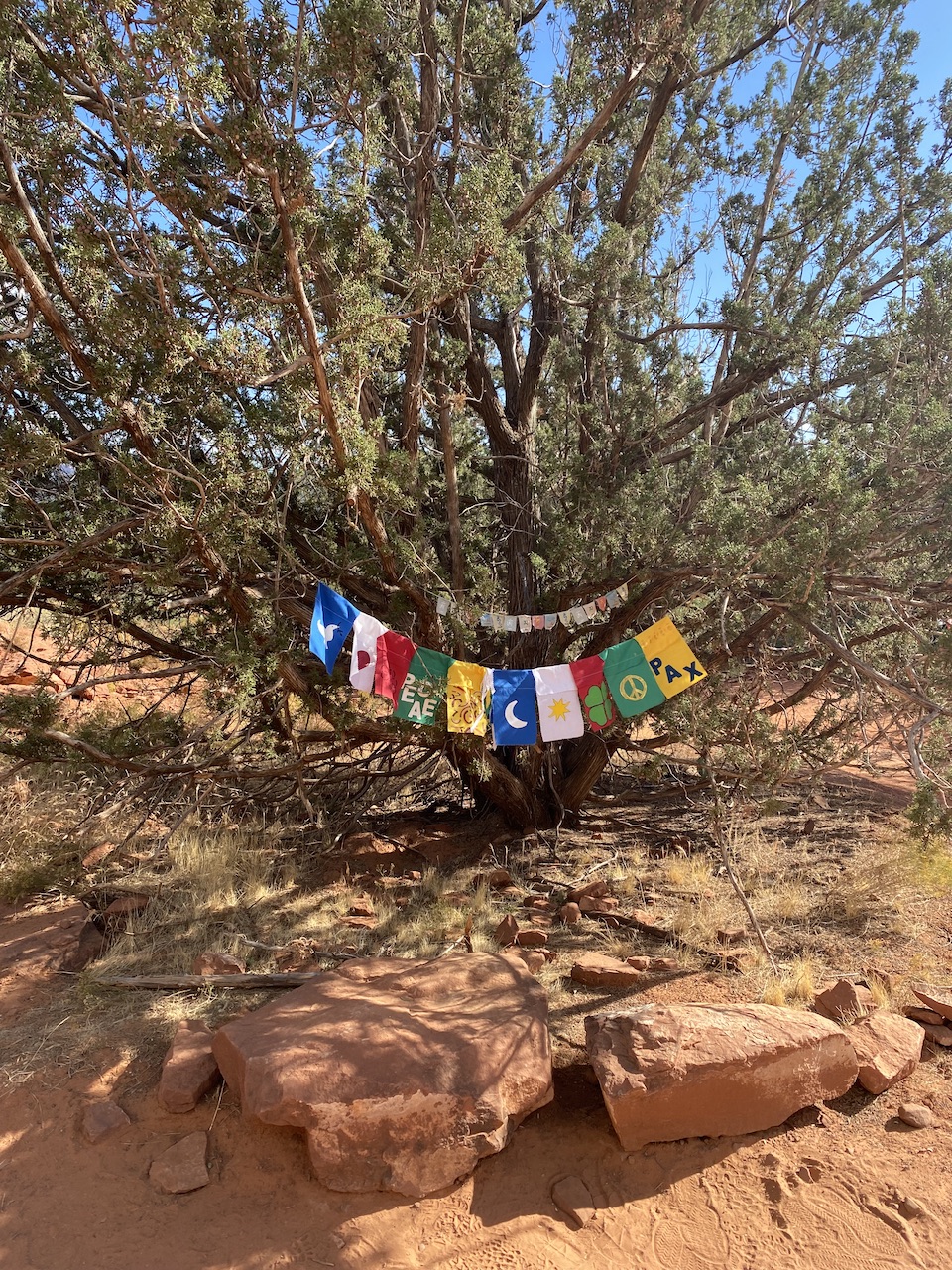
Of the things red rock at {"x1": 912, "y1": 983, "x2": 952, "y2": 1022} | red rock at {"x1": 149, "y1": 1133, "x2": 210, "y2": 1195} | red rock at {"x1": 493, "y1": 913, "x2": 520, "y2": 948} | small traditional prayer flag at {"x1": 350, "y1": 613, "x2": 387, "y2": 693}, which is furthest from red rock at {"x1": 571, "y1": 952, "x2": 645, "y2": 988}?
red rock at {"x1": 149, "y1": 1133, "x2": 210, "y2": 1195}

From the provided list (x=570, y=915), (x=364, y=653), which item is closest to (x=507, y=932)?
(x=570, y=915)

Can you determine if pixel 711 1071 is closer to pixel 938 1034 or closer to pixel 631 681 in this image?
pixel 938 1034

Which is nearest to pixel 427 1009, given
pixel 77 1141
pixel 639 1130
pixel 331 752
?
pixel 639 1130

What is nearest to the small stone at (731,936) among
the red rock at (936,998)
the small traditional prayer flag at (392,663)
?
the red rock at (936,998)

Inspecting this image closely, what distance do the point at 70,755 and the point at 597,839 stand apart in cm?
417

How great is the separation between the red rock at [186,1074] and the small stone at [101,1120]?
167 mm

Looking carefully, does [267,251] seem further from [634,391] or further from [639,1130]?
[639,1130]

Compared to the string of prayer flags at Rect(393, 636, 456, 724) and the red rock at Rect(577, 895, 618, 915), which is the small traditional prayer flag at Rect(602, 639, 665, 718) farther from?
the red rock at Rect(577, 895, 618, 915)

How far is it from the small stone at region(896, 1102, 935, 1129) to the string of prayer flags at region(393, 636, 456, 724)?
3023mm

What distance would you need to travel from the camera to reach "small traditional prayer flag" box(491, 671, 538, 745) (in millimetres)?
5152

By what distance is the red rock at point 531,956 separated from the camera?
15.6 ft

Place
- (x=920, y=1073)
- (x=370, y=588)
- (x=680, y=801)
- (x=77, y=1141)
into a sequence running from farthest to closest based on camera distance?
(x=680, y=801) < (x=370, y=588) < (x=920, y=1073) < (x=77, y=1141)

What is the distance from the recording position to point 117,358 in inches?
165

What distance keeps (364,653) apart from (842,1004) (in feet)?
10.2
